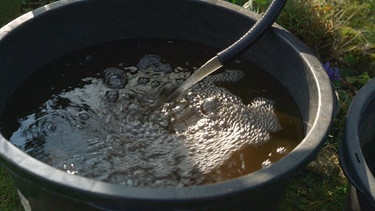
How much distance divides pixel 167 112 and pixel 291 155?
23.3 inches

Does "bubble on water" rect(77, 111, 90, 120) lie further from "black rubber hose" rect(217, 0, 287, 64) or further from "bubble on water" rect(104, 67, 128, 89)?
"black rubber hose" rect(217, 0, 287, 64)

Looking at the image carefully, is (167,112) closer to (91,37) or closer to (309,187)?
(91,37)

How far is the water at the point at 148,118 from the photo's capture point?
1540 mm

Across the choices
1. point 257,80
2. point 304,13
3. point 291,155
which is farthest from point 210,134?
point 304,13

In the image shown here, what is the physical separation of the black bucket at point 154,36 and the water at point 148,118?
0.05m

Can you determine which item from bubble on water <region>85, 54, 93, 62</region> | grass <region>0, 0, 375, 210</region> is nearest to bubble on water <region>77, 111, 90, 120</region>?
bubble on water <region>85, 54, 93, 62</region>

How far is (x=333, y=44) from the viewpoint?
102 inches

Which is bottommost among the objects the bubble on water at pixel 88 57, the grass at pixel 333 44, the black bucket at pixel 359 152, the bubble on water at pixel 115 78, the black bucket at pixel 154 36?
the grass at pixel 333 44

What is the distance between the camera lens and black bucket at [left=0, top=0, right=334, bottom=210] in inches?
45.2

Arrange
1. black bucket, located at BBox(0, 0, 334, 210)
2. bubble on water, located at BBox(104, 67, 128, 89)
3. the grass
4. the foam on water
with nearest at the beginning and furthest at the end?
1. black bucket, located at BBox(0, 0, 334, 210)
2. the foam on water
3. bubble on water, located at BBox(104, 67, 128, 89)
4. the grass

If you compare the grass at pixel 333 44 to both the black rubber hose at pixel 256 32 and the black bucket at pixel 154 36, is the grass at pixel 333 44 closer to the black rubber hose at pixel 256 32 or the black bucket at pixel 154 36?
the black bucket at pixel 154 36

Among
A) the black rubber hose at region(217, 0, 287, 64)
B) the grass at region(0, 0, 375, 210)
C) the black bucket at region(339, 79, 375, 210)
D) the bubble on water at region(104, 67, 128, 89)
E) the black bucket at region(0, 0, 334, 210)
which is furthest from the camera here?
the grass at region(0, 0, 375, 210)

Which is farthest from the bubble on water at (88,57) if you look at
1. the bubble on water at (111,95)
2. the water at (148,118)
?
the bubble on water at (111,95)

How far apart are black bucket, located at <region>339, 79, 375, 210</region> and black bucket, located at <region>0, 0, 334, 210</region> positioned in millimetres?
118
